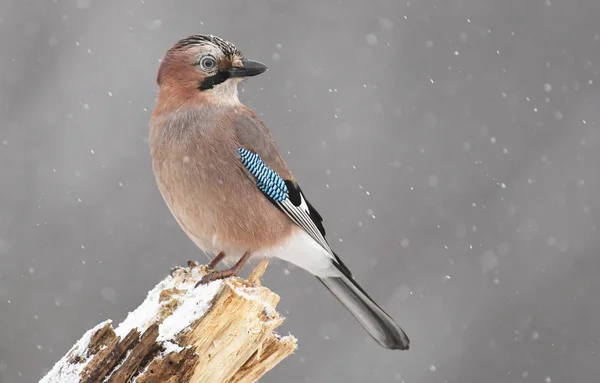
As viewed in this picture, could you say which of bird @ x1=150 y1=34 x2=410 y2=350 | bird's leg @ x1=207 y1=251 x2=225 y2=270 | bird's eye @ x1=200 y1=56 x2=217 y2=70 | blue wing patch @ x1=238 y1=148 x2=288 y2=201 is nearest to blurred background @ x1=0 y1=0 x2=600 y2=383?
bird's leg @ x1=207 y1=251 x2=225 y2=270

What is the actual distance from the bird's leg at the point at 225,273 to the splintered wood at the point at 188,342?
93 mm

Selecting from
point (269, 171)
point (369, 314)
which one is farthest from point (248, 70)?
point (369, 314)

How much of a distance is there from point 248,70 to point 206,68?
254 mm

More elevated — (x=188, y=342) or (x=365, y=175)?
(x=365, y=175)

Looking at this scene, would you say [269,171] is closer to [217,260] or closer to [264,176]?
[264,176]

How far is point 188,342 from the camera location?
14.4ft

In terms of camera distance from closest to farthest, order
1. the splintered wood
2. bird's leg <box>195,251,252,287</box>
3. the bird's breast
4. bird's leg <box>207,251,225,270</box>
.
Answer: the splintered wood
bird's leg <box>195,251,252,287</box>
the bird's breast
bird's leg <box>207,251,225,270</box>

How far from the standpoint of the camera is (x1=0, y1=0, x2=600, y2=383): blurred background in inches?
496

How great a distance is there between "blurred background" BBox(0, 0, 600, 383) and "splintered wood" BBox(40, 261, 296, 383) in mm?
6454

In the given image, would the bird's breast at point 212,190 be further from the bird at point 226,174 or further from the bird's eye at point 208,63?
the bird's eye at point 208,63

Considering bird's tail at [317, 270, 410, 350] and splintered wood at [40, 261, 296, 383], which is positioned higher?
bird's tail at [317, 270, 410, 350]

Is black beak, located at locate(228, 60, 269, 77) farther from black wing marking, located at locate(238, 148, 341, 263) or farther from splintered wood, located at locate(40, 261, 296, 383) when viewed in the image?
splintered wood, located at locate(40, 261, 296, 383)

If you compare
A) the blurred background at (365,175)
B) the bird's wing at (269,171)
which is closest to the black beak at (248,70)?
the bird's wing at (269,171)

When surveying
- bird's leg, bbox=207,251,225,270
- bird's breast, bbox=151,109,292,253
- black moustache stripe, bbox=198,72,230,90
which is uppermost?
black moustache stripe, bbox=198,72,230,90
